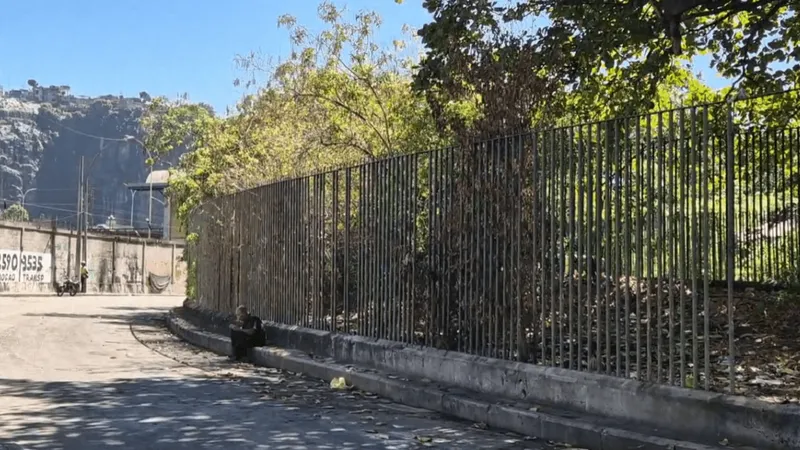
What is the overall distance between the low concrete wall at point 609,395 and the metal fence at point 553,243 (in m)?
0.18

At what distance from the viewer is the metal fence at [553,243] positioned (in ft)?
22.3

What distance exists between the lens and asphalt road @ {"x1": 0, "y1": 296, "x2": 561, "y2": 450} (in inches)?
259

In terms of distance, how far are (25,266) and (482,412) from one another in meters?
43.8

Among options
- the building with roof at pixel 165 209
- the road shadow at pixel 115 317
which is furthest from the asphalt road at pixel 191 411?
the building with roof at pixel 165 209

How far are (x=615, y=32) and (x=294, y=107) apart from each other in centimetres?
1076

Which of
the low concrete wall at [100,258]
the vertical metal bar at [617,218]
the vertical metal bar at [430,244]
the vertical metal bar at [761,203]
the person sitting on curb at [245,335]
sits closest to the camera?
the vertical metal bar at [617,218]

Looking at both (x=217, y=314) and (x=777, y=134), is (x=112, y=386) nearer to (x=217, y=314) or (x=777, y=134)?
(x=217, y=314)

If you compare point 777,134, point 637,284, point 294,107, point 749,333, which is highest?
point 294,107

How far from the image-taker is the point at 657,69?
33.4ft

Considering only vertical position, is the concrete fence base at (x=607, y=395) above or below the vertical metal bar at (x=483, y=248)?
below

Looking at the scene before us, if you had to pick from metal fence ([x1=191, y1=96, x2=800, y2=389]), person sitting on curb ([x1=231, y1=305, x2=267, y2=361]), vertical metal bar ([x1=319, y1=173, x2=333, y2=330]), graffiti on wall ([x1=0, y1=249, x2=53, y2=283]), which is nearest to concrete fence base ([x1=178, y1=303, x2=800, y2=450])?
metal fence ([x1=191, y1=96, x2=800, y2=389])

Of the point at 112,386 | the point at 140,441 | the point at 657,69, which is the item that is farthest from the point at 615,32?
the point at 112,386

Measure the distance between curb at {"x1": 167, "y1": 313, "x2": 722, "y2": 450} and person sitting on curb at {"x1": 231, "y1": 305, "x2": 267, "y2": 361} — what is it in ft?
1.56

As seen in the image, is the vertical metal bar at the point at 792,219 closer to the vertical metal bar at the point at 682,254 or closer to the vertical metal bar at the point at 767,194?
the vertical metal bar at the point at 767,194
